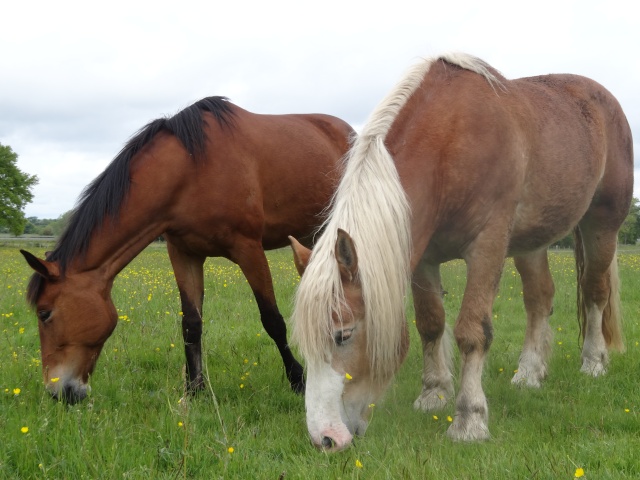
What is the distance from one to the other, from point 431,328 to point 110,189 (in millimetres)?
2734

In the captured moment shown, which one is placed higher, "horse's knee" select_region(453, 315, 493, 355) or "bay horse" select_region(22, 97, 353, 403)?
"bay horse" select_region(22, 97, 353, 403)

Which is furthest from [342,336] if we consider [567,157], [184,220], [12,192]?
[12,192]

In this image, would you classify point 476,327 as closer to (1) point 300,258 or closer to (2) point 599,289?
(1) point 300,258

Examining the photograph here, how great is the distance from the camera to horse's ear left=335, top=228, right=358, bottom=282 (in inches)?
118

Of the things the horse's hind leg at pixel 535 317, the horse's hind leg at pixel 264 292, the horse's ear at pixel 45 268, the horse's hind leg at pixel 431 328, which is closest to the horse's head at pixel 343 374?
the horse's hind leg at pixel 431 328

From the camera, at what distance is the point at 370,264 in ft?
10.3

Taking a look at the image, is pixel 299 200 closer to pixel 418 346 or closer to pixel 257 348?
pixel 257 348

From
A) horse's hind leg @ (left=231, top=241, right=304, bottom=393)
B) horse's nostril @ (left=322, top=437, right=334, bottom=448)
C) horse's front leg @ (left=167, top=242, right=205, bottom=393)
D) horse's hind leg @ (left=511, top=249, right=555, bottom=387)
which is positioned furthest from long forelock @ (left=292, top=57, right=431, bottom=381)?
horse's hind leg @ (left=511, top=249, right=555, bottom=387)

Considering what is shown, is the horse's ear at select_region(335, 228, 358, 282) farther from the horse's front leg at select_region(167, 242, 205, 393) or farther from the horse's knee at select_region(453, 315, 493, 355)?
the horse's front leg at select_region(167, 242, 205, 393)

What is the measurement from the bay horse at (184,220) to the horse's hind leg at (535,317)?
2.04 metres

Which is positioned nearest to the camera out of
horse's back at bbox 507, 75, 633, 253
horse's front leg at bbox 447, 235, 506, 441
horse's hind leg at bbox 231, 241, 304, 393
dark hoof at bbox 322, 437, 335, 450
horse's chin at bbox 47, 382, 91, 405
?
dark hoof at bbox 322, 437, 335, 450

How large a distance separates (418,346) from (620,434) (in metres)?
2.99

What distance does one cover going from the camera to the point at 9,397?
4.04m

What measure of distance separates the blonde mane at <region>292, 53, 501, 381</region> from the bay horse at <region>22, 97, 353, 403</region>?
2.18 feet
